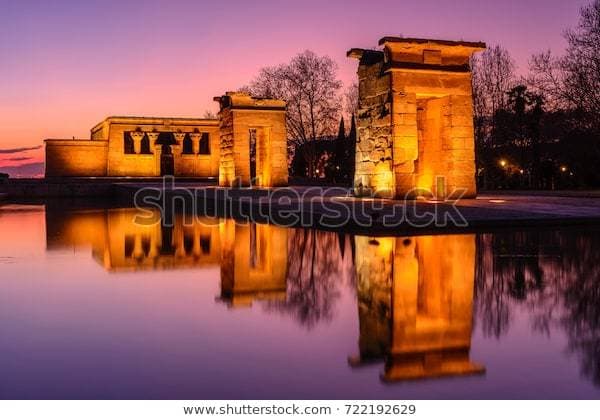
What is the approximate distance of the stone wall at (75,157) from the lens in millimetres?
46656

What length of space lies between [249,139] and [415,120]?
1184cm

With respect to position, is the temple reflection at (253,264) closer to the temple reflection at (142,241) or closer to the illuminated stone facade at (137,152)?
the temple reflection at (142,241)

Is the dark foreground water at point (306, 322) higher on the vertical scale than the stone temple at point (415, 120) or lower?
lower

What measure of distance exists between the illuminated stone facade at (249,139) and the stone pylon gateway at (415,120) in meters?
8.91

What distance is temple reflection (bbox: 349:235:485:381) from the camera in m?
3.73

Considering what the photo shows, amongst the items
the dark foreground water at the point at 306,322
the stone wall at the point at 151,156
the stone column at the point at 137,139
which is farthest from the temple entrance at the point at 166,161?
the dark foreground water at the point at 306,322

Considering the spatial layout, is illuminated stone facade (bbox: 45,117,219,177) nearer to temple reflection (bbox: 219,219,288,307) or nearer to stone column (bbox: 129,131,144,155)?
stone column (bbox: 129,131,144,155)

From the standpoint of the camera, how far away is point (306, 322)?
4840 millimetres

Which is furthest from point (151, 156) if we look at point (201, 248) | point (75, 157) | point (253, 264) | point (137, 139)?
point (253, 264)

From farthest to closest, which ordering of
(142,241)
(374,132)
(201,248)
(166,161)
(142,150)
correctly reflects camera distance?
(142,150) < (166,161) < (374,132) < (142,241) < (201,248)

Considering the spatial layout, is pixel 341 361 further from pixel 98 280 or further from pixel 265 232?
pixel 265 232

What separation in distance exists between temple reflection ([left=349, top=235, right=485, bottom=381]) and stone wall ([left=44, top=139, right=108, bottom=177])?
41499 millimetres

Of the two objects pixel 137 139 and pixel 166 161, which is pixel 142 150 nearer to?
pixel 137 139

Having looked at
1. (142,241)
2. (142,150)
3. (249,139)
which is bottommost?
(142,241)
